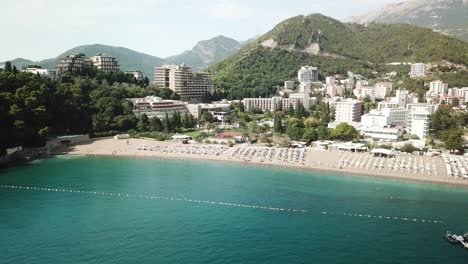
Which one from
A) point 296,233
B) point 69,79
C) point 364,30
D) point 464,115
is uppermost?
point 364,30

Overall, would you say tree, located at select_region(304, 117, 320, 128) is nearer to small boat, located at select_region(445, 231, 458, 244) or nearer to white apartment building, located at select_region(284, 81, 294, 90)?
small boat, located at select_region(445, 231, 458, 244)

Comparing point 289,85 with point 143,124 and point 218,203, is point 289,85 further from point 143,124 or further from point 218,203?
point 218,203

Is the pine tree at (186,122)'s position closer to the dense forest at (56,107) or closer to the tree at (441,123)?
the dense forest at (56,107)

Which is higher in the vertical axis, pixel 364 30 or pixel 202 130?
pixel 364 30

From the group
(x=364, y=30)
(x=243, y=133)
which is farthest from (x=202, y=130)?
(x=364, y=30)

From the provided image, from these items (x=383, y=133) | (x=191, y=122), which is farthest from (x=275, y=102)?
(x=383, y=133)

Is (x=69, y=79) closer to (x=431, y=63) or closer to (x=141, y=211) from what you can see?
(x=141, y=211)

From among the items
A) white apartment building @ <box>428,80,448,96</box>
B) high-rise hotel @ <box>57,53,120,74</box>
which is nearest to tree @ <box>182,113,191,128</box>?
high-rise hotel @ <box>57,53,120,74</box>

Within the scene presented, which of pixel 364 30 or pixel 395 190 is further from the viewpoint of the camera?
pixel 364 30
